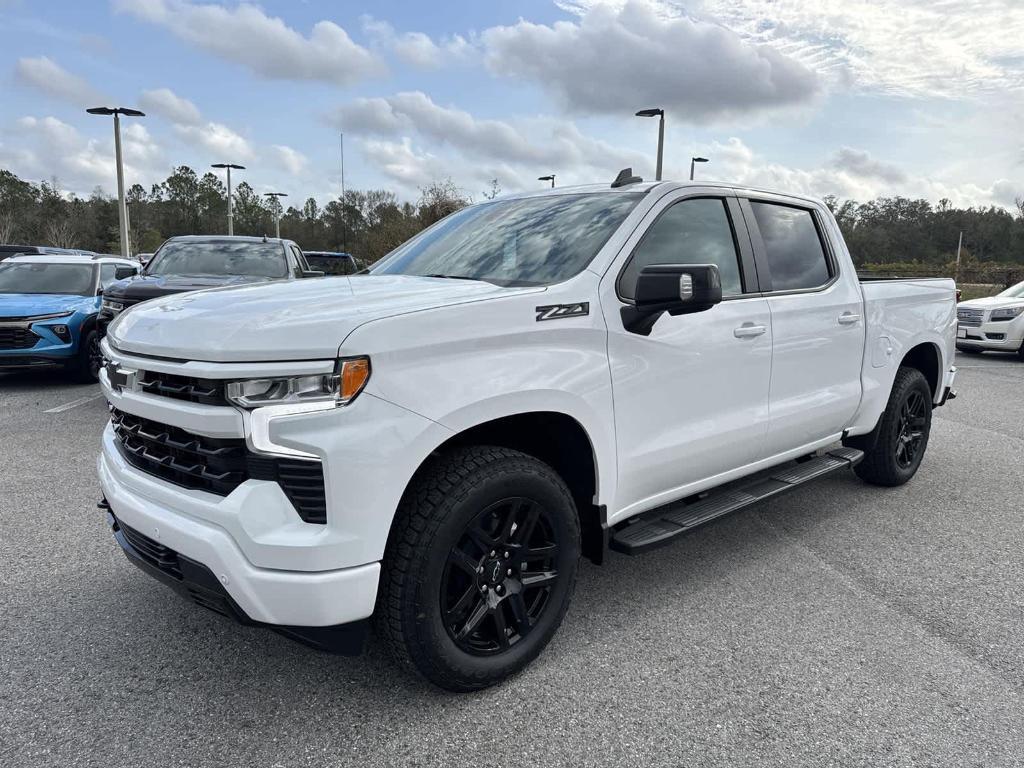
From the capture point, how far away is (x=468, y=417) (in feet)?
7.73

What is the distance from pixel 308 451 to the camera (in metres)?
2.08

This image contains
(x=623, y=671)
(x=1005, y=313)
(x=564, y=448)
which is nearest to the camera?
(x=623, y=671)

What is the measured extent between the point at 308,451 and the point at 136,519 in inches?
32.7

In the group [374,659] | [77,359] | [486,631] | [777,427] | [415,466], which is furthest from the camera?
[77,359]

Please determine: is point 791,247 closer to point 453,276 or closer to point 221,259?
point 453,276

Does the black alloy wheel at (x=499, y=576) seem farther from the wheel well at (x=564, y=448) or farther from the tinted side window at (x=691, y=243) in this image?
the tinted side window at (x=691, y=243)

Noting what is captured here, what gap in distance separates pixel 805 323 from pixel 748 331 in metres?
0.57

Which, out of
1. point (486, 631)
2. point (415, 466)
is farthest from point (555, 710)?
point (415, 466)

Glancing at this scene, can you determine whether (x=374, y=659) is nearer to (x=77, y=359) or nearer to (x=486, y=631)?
(x=486, y=631)

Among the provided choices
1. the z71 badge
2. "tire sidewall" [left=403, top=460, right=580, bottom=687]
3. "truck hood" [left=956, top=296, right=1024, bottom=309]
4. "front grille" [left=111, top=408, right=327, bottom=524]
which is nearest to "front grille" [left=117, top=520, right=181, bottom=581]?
"front grille" [left=111, top=408, right=327, bottom=524]

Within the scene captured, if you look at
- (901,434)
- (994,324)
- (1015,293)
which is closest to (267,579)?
(901,434)

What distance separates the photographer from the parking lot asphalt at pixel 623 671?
230cm

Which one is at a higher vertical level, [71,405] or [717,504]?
[717,504]

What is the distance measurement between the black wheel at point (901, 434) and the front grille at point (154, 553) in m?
4.18
